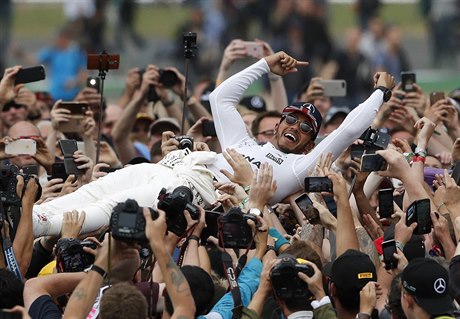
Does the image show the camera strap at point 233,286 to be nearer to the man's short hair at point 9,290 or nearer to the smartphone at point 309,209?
the smartphone at point 309,209

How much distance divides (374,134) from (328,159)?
0.64 meters

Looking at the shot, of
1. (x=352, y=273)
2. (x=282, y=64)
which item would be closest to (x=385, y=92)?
(x=282, y=64)

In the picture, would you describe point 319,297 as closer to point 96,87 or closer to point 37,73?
Answer: point 37,73

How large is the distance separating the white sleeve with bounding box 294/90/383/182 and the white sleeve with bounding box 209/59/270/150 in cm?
62

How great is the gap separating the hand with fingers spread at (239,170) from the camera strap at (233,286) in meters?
1.55

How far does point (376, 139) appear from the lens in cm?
1065

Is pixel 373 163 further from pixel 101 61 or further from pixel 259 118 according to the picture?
pixel 259 118

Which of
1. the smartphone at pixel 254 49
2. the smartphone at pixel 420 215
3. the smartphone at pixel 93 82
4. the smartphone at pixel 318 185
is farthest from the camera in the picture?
the smartphone at pixel 93 82

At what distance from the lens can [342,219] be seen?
9102mm

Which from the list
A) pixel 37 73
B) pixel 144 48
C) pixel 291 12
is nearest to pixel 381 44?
pixel 291 12

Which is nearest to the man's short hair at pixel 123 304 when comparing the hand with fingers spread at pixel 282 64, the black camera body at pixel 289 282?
the black camera body at pixel 289 282

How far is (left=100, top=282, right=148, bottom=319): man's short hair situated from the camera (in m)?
7.65

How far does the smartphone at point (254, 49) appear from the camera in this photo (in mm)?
13000

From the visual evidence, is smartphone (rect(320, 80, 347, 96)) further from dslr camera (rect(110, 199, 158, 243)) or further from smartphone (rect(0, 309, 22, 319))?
smartphone (rect(0, 309, 22, 319))
